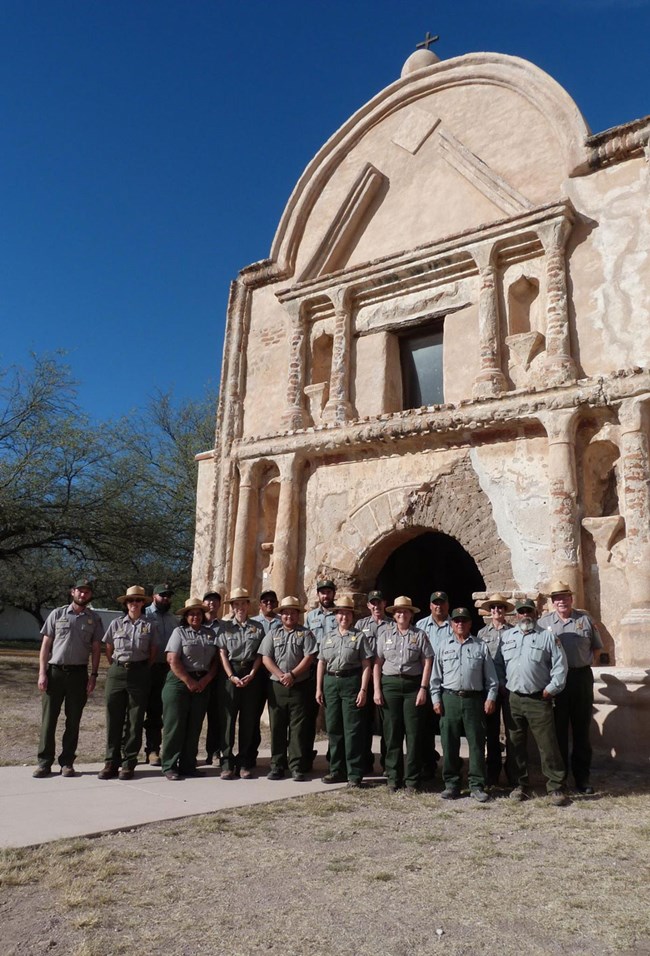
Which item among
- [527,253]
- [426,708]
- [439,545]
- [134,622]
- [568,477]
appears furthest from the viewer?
[439,545]

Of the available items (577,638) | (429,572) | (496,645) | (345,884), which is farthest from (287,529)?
(345,884)

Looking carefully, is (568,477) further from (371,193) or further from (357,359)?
(371,193)

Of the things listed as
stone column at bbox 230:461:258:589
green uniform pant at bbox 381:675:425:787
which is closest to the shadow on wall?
green uniform pant at bbox 381:675:425:787

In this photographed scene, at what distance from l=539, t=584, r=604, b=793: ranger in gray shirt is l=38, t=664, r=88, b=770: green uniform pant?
4071 millimetres

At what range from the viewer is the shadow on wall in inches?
266

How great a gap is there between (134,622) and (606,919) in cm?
449

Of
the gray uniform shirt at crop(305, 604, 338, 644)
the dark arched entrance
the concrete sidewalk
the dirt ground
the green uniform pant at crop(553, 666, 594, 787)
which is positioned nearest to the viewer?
the dirt ground

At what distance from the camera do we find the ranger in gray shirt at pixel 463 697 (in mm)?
5886

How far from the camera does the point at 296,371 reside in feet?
35.2

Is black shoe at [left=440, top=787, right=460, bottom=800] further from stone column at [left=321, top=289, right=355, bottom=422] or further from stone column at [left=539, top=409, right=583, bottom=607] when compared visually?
stone column at [left=321, top=289, right=355, bottom=422]

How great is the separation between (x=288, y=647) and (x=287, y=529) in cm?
339

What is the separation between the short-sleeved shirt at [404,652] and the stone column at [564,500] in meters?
1.96

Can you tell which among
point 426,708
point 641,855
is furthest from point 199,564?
point 641,855

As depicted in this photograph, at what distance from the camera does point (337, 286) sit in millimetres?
10609
